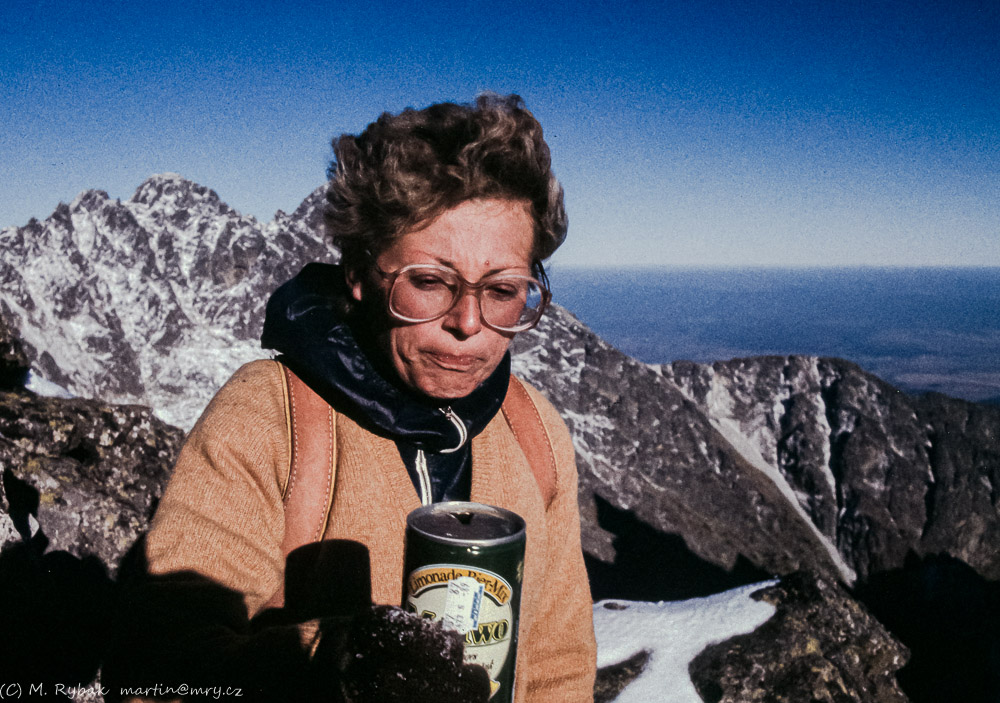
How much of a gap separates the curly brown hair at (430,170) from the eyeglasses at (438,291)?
0.20 metres

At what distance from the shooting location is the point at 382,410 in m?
2.39

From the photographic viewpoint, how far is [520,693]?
277 cm

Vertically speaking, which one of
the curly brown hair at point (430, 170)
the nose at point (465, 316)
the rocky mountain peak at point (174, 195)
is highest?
the rocky mountain peak at point (174, 195)

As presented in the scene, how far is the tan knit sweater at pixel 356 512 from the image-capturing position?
1.92 meters

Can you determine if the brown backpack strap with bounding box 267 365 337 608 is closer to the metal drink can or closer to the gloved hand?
the metal drink can

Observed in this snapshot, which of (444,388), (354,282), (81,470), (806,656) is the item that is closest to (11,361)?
(81,470)

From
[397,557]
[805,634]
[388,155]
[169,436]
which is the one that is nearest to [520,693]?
Answer: [397,557]

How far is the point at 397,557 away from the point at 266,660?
754mm

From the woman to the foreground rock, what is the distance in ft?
15.3

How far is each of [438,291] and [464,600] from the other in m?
1.23

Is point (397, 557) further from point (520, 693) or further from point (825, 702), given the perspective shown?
point (825, 702)

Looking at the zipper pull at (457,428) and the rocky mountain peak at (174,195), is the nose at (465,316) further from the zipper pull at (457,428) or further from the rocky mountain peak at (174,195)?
the rocky mountain peak at (174,195)

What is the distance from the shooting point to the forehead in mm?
2332

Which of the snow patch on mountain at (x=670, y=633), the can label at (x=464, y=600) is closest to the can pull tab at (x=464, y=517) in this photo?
the can label at (x=464, y=600)
